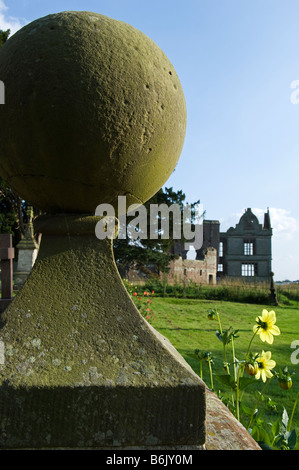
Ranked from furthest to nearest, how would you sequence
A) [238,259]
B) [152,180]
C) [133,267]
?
[238,259], [133,267], [152,180]

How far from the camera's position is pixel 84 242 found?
1.93 meters

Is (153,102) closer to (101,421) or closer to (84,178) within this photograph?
(84,178)

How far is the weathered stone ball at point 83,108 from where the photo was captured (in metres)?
1.69

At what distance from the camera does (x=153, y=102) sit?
70.8 inches

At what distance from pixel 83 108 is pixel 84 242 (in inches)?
27.3

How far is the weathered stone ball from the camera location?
1686 mm

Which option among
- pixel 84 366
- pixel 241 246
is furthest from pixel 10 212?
pixel 241 246

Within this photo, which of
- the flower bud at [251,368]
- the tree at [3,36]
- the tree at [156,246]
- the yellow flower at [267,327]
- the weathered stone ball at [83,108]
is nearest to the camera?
the weathered stone ball at [83,108]

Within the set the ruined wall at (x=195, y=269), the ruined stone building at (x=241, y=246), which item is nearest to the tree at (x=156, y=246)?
the ruined wall at (x=195, y=269)

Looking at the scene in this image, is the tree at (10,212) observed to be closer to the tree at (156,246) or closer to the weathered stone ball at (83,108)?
the tree at (156,246)

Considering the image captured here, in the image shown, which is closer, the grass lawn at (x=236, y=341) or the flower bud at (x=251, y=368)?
the flower bud at (x=251, y=368)
